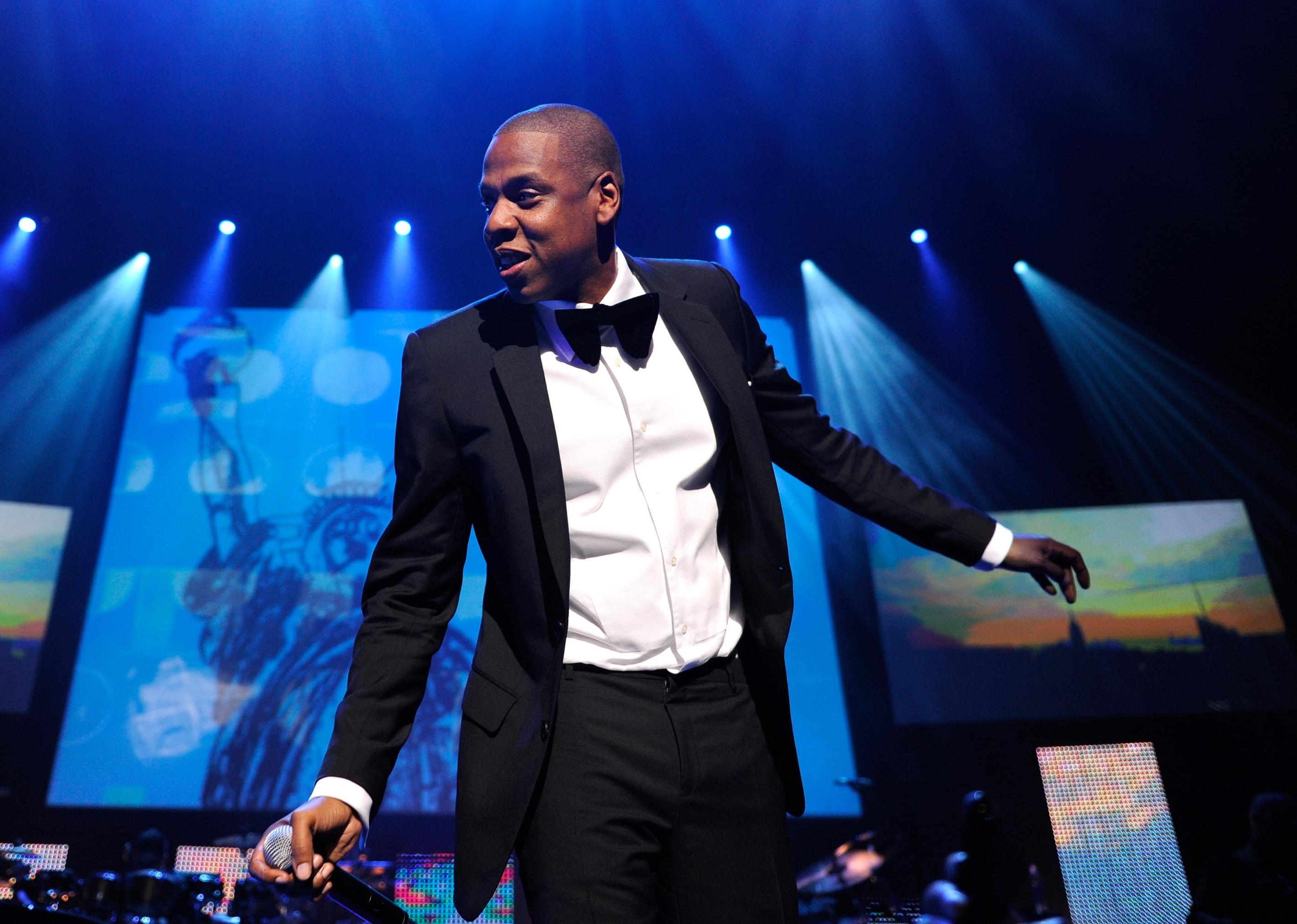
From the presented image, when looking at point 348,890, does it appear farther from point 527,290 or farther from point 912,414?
point 912,414

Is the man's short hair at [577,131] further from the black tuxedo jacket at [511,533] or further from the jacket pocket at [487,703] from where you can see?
the jacket pocket at [487,703]

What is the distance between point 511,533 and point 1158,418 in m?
6.94

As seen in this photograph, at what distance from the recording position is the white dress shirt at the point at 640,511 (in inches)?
48.5

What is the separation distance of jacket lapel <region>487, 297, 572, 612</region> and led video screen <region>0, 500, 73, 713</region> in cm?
562

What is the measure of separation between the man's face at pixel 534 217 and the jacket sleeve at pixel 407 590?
20 cm

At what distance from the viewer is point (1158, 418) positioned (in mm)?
6754

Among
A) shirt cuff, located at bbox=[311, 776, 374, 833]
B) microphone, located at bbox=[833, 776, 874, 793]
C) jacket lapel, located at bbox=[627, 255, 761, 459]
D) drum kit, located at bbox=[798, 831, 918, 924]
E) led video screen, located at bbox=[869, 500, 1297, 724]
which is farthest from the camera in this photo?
led video screen, located at bbox=[869, 500, 1297, 724]

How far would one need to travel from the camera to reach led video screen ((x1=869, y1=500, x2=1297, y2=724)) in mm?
5844

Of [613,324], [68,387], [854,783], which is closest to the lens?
[613,324]

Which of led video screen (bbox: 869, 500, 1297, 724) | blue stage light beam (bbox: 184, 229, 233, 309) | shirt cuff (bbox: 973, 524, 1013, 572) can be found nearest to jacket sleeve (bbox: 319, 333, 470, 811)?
shirt cuff (bbox: 973, 524, 1013, 572)

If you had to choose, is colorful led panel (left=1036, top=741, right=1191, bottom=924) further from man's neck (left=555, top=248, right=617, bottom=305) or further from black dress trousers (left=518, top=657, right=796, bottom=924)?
man's neck (left=555, top=248, right=617, bottom=305)

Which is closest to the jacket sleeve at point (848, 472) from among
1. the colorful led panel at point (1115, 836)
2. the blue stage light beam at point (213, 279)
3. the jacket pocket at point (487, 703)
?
the jacket pocket at point (487, 703)

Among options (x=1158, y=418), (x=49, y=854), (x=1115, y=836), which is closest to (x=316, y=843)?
(x=1115, y=836)

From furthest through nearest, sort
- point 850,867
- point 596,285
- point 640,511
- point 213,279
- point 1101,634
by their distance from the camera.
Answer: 1. point 213,279
2. point 1101,634
3. point 850,867
4. point 596,285
5. point 640,511
